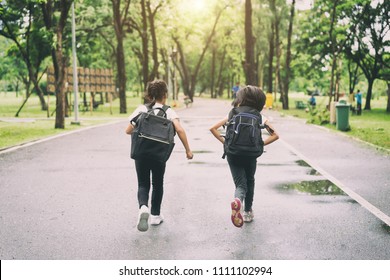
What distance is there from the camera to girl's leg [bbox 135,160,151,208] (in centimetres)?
569

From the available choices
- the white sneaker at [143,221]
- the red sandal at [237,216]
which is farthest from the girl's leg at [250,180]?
the white sneaker at [143,221]

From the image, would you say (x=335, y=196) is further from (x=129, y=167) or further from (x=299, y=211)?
(x=129, y=167)

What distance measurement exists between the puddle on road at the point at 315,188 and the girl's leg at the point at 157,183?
9.52 feet

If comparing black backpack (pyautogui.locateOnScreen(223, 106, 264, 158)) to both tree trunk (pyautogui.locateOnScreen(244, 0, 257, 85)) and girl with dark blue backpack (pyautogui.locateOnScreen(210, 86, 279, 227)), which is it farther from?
tree trunk (pyautogui.locateOnScreen(244, 0, 257, 85))

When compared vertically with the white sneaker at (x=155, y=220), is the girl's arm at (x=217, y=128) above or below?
above

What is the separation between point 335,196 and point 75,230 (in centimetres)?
384

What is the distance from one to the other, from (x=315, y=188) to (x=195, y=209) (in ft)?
7.93

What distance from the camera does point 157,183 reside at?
5.89 m

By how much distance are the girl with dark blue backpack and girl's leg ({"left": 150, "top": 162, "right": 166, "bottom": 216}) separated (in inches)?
28.1

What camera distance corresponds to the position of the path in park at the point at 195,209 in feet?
16.8

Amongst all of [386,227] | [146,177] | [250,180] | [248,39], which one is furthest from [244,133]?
[248,39]

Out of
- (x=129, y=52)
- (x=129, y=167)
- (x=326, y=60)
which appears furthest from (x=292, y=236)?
(x=129, y=52)

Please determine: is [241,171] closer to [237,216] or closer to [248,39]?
[237,216]

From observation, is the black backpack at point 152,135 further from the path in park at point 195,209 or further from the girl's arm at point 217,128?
the path in park at point 195,209
